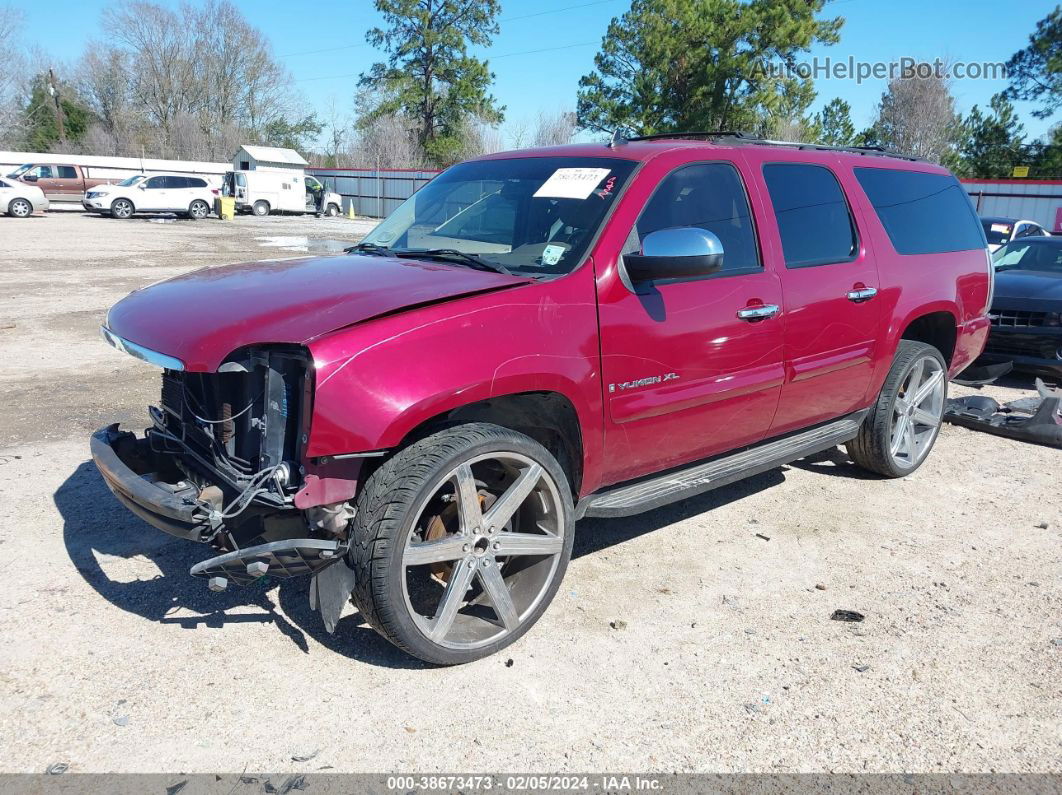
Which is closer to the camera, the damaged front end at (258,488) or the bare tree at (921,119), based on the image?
the damaged front end at (258,488)

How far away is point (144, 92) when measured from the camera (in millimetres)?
65688

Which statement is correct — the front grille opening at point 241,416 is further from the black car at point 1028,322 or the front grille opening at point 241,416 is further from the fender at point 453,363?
the black car at point 1028,322

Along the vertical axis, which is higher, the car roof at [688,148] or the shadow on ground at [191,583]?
the car roof at [688,148]

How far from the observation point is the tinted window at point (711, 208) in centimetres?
365

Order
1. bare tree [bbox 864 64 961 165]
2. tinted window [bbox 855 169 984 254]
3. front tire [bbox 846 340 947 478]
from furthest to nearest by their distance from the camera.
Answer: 1. bare tree [bbox 864 64 961 165]
2. front tire [bbox 846 340 947 478]
3. tinted window [bbox 855 169 984 254]

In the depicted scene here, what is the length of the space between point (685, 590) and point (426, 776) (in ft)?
5.41

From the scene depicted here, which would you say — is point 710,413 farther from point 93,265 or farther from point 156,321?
point 93,265

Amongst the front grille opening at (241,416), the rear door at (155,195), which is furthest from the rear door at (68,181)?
the front grille opening at (241,416)

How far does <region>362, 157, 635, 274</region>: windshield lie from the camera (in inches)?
137

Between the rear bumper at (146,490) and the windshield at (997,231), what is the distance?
577 inches

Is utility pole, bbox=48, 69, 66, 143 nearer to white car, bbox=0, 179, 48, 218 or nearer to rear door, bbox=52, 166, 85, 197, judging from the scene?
rear door, bbox=52, 166, 85, 197

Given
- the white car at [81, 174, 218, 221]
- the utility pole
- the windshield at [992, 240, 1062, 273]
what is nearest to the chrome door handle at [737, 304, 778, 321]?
the windshield at [992, 240, 1062, 273]

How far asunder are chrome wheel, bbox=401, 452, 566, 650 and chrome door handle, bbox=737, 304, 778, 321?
4.34 ft

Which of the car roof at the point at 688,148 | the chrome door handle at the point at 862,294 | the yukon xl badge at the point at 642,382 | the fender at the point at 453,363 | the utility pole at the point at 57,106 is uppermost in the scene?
the utility pole at the point at 57,106
